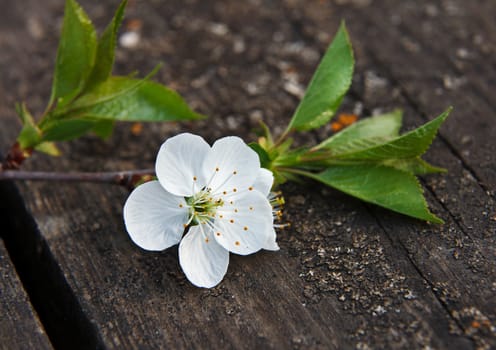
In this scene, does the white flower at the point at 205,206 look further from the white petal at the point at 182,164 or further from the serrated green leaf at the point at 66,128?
the serrated green leaf at the point at 66,128

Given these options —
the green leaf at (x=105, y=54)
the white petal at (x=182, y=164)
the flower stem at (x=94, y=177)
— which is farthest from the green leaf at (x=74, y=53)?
the white petal at (x=182, y=164)

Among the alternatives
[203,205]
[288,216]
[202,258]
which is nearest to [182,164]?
[203,205]

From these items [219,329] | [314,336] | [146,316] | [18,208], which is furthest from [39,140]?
[314,336]

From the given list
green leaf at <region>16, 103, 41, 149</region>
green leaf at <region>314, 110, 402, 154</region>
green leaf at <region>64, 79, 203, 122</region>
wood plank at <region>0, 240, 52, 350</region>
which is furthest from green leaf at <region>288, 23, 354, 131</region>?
wood plank at <region>0, 240, 52, 350</region>

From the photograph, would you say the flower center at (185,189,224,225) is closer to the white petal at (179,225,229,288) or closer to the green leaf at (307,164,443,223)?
the white petal at (179,225,229,288)

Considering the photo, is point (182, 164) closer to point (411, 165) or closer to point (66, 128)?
point (66, 128)
